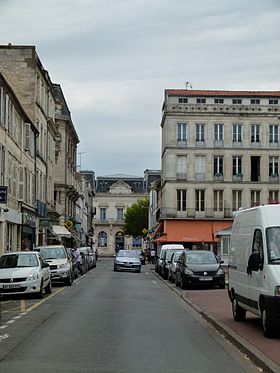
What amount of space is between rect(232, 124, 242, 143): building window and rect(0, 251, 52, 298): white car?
169 feet

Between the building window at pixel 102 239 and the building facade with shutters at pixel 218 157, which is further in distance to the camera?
the building window at pixel 102 239

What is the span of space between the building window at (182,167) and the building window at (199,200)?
6.95 feet

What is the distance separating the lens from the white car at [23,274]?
2275cm

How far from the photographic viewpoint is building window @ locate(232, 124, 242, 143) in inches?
2918

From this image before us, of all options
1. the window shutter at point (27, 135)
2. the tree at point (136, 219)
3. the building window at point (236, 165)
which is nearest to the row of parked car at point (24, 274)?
the window shutter at point (27, 135)

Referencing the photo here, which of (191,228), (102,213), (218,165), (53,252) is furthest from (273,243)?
(102,213)

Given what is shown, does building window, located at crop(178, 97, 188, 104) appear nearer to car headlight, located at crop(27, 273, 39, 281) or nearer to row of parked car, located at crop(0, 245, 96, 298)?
row of parked car, located at crop(0, 245, 96, 298)

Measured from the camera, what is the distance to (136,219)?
12312 cm

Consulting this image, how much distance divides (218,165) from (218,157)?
0.83 metres

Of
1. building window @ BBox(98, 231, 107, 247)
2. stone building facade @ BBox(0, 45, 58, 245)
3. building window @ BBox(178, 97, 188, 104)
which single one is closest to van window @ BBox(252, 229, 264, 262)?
stone building facade @ BBox(0, 45, 58, 245)

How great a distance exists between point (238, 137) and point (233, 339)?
62.6 metres

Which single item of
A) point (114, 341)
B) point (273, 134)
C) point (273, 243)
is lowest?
point (114, 341)

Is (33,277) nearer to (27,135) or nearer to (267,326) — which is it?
(267,326)

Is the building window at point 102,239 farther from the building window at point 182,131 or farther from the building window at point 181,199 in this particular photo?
the building window at point 182,131
